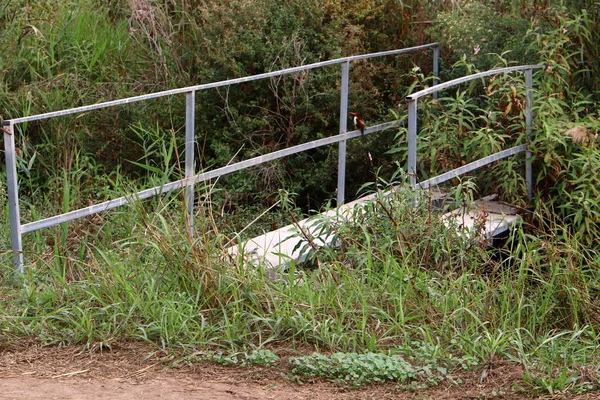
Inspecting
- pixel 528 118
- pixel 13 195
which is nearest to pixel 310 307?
pixel 13 195

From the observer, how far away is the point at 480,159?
23.3 ft

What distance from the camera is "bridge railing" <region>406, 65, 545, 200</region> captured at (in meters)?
6.41

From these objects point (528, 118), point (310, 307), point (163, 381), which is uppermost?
point (528, 118)

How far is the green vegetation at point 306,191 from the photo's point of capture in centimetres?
464

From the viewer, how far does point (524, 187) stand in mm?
7383

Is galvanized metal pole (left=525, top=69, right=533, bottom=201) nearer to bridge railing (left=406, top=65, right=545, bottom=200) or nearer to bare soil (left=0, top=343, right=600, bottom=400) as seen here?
bridge railing (left=406, top=65, right=545, bottom=200)

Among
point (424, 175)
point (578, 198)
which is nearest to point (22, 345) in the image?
point (424, 175)

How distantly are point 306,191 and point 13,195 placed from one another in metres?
3.63

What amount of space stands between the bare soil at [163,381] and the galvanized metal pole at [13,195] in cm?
81

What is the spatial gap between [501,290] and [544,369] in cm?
80

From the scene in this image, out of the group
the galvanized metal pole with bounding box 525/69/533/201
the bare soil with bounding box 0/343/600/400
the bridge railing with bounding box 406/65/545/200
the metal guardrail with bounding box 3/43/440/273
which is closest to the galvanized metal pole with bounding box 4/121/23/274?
the metal guardrail with bounding box 3/43/440/273

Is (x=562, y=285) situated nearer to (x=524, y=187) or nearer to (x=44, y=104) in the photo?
(x=524, y=187)

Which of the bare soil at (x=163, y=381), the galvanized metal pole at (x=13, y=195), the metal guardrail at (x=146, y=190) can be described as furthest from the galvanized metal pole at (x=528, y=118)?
the galvanized metal pole at (x=13, y=195)

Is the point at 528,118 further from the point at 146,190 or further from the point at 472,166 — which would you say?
the point at 146,190
